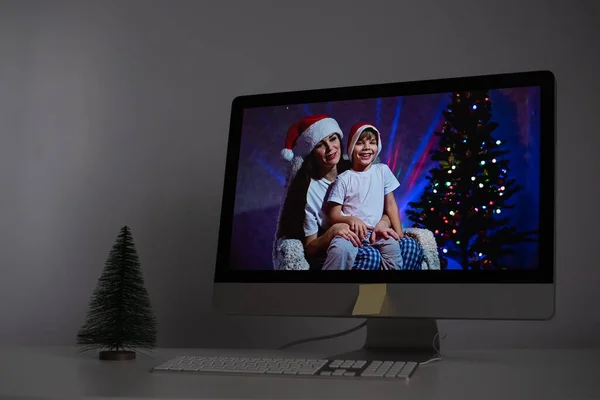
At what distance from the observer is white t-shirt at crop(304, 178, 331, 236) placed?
1.25m

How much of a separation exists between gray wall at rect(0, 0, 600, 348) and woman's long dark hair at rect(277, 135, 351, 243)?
42 cm

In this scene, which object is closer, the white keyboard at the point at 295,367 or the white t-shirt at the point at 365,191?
the white keyboard at the point at 295,367

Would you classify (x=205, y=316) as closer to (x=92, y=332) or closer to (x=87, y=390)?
(x=92, y=332)

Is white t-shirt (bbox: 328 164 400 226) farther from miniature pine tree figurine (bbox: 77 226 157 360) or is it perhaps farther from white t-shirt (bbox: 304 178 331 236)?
miniature pine tree figurine (bbox: 77 226 157 360)

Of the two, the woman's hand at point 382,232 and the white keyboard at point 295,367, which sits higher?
the woman's hand at point 382,232

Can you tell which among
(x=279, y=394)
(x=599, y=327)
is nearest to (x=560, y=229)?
(x=599, y=327)

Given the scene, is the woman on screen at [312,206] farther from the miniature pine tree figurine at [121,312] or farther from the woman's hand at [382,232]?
the miniature pine tree figurine at [121,312]

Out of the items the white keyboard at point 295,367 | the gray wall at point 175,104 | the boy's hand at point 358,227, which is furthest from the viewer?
the gray wall at point 175,104

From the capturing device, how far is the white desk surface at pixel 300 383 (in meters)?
0.78

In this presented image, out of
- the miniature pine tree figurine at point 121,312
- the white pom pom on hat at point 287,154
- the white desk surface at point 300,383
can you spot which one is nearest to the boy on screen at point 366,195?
the white pom pom on hat at point 287,154

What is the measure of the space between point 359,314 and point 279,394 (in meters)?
0.41

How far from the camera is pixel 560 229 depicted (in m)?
1.53

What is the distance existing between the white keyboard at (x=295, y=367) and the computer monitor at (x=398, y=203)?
0.21m

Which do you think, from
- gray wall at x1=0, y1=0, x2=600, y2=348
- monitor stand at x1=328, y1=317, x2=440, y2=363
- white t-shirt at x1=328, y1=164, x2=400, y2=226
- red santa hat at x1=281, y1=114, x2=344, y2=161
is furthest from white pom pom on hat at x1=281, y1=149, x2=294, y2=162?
gray wall at x1=0, y1=0, x2=600, y2=348
